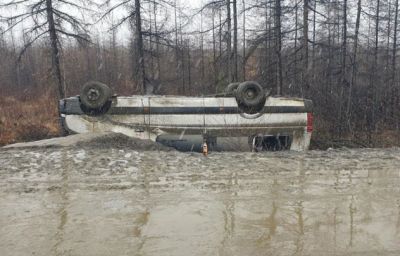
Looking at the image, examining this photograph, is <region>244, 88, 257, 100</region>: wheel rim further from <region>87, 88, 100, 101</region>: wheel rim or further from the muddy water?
<region>87, 88, 100, 101</region>: wheel rim

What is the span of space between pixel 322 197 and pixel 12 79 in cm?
2940

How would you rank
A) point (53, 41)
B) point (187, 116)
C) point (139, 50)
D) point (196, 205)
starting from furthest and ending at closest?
point (139, 50)
point (53, 41)
point (187, 116)
point (196, 205)

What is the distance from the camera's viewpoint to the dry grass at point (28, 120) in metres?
15.5

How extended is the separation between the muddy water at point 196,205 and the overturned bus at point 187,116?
2176 millimetres

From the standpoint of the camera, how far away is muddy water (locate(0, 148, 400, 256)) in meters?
4.04

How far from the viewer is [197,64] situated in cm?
3212

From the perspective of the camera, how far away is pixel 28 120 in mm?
17297

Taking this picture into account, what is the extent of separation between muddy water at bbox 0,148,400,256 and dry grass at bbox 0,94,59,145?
27.8 feet

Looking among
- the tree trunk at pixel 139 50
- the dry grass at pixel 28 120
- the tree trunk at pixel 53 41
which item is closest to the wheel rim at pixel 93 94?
the tree trunk at pixel 53 41

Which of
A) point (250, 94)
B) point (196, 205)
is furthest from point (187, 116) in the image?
point (196, 205)

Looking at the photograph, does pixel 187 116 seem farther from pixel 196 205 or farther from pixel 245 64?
pixel 245 64

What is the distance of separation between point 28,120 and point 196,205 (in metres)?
14.2

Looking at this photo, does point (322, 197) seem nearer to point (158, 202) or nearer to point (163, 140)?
point (158, 202)

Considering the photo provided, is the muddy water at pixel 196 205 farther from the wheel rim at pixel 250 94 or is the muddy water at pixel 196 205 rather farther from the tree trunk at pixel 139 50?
the tree trunk at pixel 139 50
